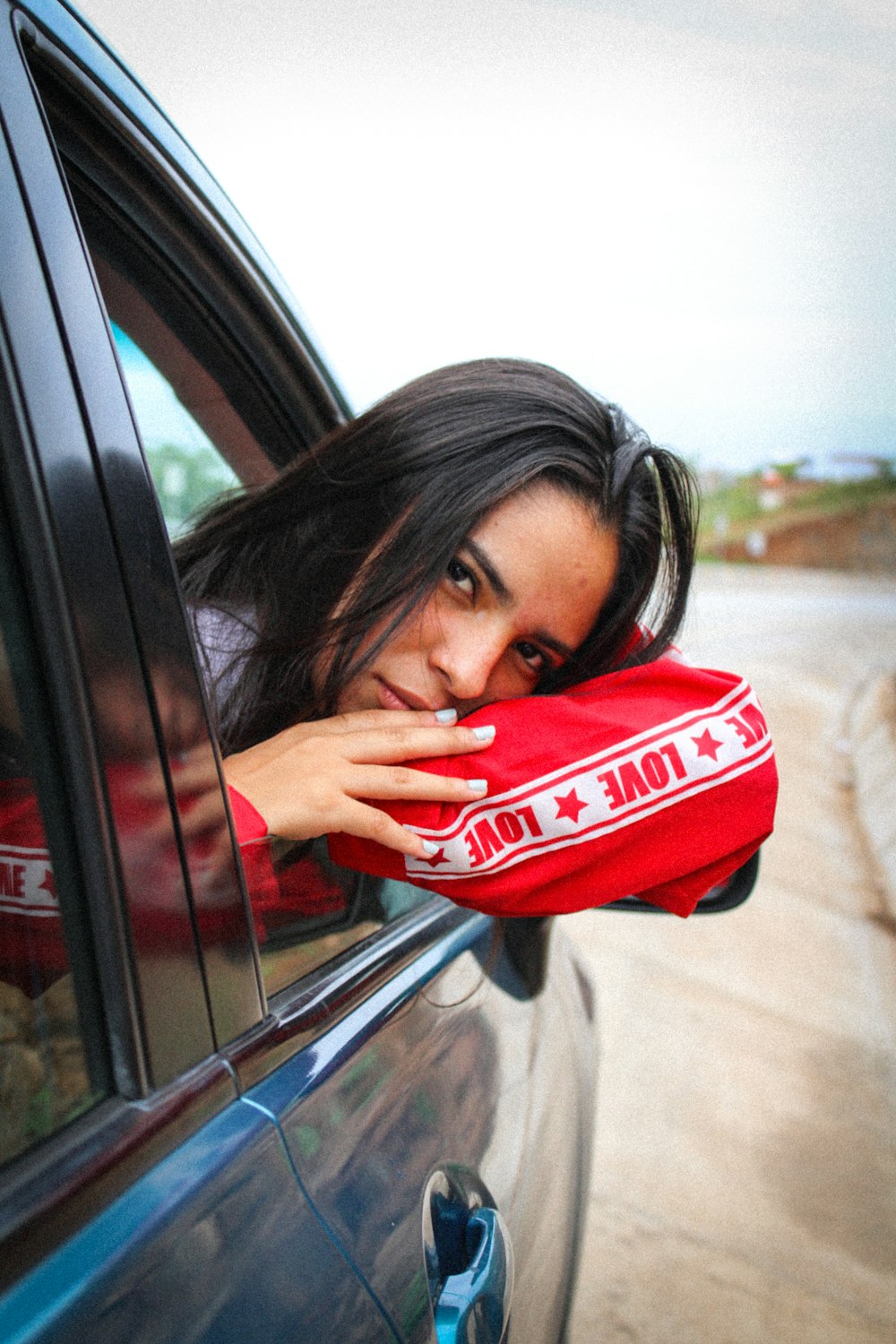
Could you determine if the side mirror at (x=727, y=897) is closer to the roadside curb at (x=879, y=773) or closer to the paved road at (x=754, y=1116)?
the paved road at (x=754, y=1116)

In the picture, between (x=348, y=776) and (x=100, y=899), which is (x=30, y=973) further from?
(x=348, y=776)

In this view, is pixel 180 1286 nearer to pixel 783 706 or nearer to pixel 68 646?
pixel 68 646

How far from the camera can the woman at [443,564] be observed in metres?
1.53

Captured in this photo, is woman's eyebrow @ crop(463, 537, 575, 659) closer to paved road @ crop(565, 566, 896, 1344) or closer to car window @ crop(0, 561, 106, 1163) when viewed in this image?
paved road @ crop(565, 566, 896, 1344)

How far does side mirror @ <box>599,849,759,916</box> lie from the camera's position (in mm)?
1677

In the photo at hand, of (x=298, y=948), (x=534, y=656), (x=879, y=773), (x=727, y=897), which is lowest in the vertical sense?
(x=879, y=773)

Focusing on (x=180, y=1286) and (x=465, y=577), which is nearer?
(x=180, y=1286)

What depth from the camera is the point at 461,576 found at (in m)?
1.58

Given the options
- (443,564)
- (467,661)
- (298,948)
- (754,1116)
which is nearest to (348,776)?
(298,948)

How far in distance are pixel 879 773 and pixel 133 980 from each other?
759 centimetres

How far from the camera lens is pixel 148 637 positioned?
815 millimetres

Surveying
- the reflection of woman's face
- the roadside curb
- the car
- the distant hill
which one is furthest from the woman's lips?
the distant hill

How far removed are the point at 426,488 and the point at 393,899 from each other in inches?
23.6

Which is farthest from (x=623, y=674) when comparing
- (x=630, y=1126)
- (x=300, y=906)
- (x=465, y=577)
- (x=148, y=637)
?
(x=630, y=1126)
